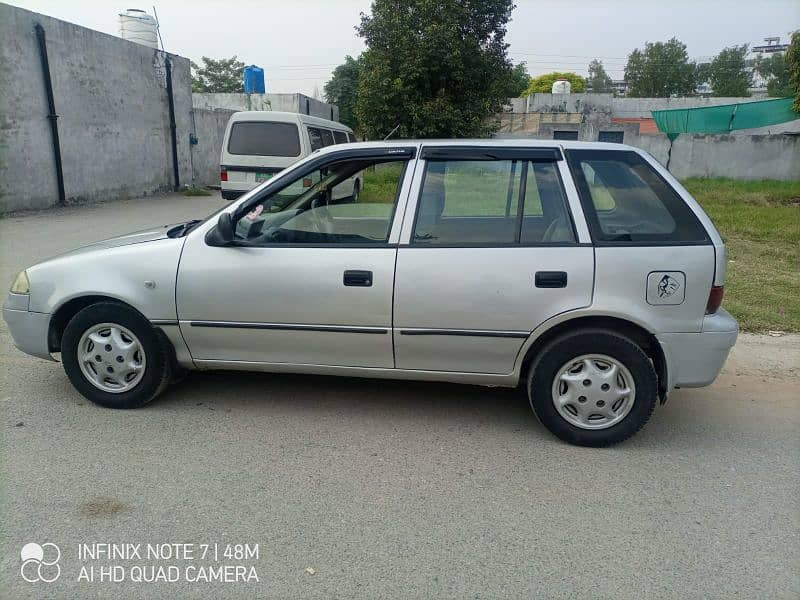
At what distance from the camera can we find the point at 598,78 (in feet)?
358

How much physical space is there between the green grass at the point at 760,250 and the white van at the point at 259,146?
26.0 feet

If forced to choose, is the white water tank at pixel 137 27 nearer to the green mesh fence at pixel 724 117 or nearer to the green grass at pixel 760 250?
the green grass at pixel 760 250

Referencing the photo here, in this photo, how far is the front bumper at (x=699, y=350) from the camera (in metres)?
3.30

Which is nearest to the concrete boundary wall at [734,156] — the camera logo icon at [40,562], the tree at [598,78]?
the camera logo icon at [40,562]

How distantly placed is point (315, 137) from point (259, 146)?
49.7 inches

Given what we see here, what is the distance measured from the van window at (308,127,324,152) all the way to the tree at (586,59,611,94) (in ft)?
353

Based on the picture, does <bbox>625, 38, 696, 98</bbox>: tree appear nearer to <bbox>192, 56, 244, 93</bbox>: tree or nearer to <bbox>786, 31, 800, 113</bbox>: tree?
<bbox>192, 56, 244, 93</bbox>: tree

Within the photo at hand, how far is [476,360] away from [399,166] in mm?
1270

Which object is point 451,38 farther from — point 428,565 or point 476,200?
point 428,565

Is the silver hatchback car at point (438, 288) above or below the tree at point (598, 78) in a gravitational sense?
below

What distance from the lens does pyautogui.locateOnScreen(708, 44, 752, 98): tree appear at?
74.1 meters

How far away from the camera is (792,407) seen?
13.4ft

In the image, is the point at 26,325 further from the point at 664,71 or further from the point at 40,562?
the point at 664,71

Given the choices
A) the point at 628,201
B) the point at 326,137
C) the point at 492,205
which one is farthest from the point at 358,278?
the point at 326,137
